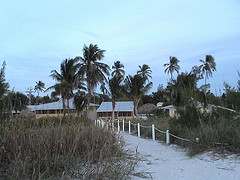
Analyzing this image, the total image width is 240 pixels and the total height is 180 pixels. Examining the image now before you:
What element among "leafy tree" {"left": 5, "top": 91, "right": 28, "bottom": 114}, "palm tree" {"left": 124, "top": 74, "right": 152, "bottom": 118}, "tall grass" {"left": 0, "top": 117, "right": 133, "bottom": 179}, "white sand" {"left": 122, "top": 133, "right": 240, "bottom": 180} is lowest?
"white sand" {"left": 122, "top": 133, "right": 240, "bottom": 180}

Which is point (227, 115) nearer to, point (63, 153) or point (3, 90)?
point (63, 153)

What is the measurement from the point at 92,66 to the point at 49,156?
100 feet

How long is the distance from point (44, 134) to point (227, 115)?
6248 mm

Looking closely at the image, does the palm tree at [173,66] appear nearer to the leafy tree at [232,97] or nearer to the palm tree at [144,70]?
the palm tree at [144,70]

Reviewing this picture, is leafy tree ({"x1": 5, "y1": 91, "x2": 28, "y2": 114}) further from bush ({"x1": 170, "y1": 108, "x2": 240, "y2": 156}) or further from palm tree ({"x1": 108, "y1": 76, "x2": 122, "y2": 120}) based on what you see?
palm tree ({"x1": 108, "y1": 76, "x2": 122, "y2": 120})

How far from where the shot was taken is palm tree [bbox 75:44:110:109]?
34625 mm

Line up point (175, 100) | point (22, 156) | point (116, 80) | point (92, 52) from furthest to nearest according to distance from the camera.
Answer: point (116, 80), point (92, 52), point (175, 100), point (22, 156)

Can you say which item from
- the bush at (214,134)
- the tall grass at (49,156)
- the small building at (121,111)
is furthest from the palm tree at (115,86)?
the tall grass at (49,156)

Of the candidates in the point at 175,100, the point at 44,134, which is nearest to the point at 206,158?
the point at 44,134

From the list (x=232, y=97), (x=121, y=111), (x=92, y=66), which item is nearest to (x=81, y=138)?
(x=232, y=97)

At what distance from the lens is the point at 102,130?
6.07 m

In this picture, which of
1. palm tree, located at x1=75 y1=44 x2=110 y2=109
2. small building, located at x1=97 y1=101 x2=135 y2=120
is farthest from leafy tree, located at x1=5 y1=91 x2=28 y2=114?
small building, located at x1=97 y1=101 x2=135 y2=120

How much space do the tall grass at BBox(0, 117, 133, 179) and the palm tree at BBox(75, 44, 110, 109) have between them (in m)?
29.4

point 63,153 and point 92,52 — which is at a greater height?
point 92,52
